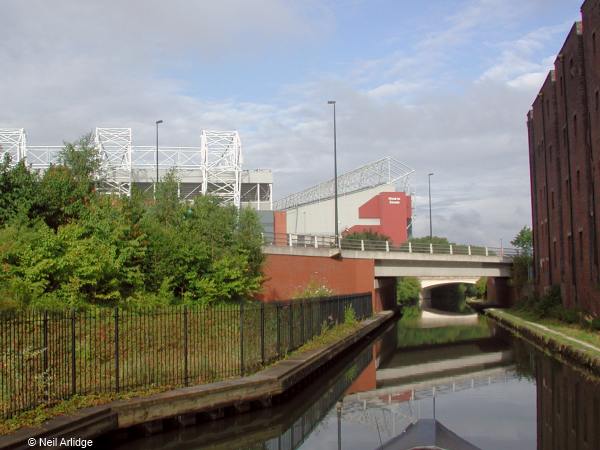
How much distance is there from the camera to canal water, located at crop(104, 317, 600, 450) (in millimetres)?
13211

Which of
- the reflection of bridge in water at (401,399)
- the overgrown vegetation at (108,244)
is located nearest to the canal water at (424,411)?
the reflection of bridge in water at (401,399)

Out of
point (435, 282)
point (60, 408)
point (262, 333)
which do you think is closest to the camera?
point (60, 408)

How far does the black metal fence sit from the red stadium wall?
86009mm

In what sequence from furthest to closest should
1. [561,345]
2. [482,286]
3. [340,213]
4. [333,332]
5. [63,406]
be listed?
1. [340,213]
2. [482,286]
3. [333,332]
4. [561,345]
5. [63,406]

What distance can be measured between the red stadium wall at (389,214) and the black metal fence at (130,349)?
86.0 metres

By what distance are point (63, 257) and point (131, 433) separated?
997 centimetres

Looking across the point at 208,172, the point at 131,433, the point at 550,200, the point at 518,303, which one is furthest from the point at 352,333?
the point at 208,172

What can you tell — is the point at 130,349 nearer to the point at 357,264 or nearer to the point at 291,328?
the point at 291,328

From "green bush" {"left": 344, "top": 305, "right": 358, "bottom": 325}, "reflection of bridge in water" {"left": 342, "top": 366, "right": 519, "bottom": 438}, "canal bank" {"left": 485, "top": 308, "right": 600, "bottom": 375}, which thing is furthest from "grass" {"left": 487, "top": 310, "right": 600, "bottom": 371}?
"green bush" {"left": 344, "top": 305, "right": 358, "bottom": 325}

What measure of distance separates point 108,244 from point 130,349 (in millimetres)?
7610

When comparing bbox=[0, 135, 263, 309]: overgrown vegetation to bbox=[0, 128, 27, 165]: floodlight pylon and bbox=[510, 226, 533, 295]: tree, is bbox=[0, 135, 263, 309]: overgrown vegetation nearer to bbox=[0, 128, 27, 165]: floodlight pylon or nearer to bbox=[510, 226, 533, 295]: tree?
bbox=[510, 226, 533, 295]: tree

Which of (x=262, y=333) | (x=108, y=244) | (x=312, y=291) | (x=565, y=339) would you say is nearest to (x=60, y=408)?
(x=262, y=333)

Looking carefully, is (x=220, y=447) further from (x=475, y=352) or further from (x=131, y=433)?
(x=475, y=352)

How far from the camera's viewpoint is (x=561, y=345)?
2669 cm
